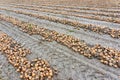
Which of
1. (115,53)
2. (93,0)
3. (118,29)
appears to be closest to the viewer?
(115,53)

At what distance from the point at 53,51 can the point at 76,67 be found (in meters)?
1.29

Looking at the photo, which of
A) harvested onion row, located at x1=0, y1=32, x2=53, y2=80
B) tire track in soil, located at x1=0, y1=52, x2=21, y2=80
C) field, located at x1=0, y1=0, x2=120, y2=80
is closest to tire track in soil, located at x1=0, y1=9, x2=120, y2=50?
field, located at x1=0, y1=0, x2=120, y2=80

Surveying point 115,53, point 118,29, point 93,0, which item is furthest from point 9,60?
point 93,0

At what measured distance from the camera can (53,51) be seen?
627cm

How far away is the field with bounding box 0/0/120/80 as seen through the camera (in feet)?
16.3

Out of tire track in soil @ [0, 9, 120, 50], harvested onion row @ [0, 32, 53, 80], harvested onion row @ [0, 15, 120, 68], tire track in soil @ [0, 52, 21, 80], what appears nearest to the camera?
harvested onion row @ [0, 32, 53, 80]

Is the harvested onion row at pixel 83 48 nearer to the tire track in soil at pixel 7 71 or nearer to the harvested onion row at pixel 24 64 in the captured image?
the harvested onion row at pixel 24 64

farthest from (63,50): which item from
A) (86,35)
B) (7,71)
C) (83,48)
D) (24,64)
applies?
(7,71)

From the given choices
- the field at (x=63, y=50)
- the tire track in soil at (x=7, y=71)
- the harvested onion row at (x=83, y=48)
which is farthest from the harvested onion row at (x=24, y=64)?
the harvested onion row at (x=83, y=48)

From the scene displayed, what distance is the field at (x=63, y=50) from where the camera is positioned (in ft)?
16.3

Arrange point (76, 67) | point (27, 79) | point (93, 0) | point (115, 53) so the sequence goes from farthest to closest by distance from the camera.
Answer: point (93, 0)
point (115, 53)
point (76, 67)
point (27, 79)

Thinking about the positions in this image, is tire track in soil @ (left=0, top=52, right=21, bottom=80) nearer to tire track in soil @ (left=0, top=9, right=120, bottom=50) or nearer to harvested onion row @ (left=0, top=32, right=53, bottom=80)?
harvested onion row @ (left=0, top=32, right=53, bottom=80)

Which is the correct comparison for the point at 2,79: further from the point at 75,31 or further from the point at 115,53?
the point at 75,31

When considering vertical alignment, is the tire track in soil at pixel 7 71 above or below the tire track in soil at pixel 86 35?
below
